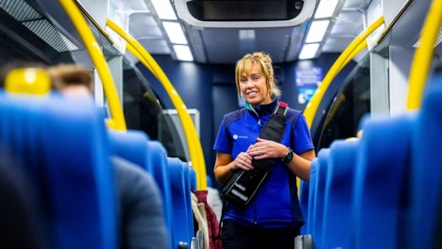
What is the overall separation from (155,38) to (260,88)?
5768 mm

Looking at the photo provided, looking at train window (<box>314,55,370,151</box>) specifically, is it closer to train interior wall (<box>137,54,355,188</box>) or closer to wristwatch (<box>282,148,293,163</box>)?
wristwatch (<box>282,148,293,163</box>)

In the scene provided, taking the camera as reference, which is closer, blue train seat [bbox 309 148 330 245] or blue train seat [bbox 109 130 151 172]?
blue train seat [bbox 109 130 151 172]

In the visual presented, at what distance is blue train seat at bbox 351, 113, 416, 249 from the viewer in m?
1.16

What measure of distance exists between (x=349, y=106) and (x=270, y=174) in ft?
7.41

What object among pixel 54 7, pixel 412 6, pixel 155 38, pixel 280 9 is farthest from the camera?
pixel 155 38

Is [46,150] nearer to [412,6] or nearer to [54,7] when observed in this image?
[54,7]

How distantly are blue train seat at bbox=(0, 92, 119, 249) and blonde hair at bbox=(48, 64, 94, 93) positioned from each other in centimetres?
12

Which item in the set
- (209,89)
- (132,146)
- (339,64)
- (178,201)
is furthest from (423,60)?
(209,89)

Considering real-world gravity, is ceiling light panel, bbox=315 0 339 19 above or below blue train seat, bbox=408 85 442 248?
above

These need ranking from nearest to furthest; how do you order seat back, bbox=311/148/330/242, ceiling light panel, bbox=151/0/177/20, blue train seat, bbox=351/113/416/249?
blue train seat, bbox=351/113/416/249 < seat back, bbox=311/148/330/242 < ceiling light panel, bbox=151/0/177/20

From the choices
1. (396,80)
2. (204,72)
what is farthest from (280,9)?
(204,72)

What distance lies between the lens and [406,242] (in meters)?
1.24

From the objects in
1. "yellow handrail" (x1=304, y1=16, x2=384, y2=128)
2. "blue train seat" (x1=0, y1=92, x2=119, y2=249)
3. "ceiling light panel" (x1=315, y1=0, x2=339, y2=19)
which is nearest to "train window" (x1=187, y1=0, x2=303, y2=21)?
"ceiling light panel" (x1=315, y1=0, x2=339, y2=19)

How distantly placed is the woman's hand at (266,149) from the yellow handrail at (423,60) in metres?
0.94
